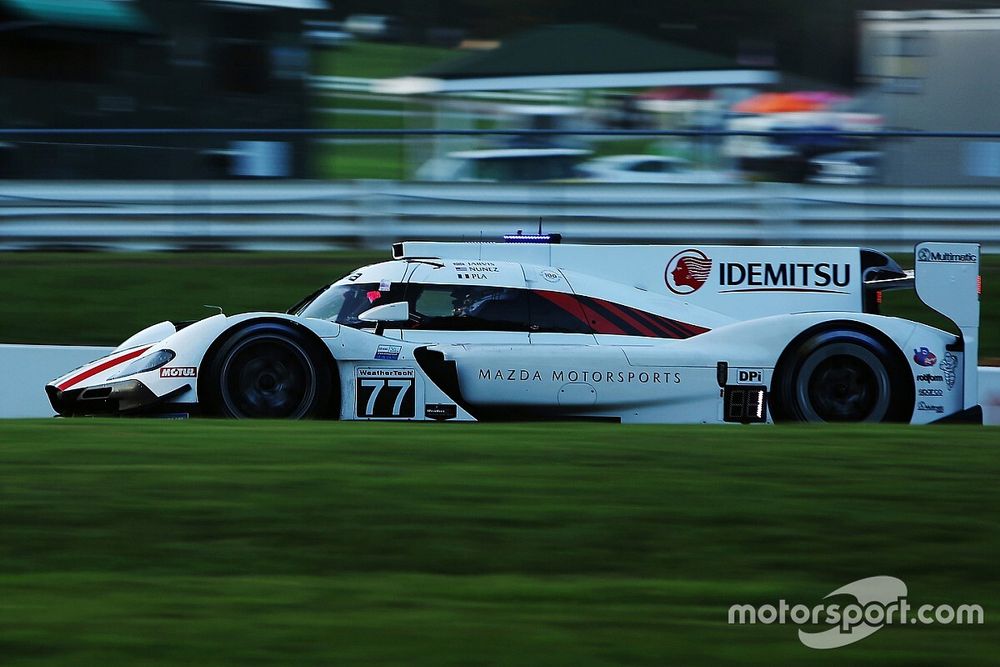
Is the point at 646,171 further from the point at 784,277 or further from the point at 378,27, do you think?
the point at 378,27

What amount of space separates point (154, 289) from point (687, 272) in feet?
18.0

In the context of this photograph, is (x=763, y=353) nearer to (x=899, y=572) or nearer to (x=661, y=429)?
(x=661, y=429)

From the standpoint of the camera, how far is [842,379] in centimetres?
771

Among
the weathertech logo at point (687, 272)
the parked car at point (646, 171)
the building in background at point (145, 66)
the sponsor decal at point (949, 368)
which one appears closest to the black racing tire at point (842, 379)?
the sponsor decal at point (949, 368)

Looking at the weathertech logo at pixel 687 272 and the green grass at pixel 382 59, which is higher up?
the green grass at pixel 382 59

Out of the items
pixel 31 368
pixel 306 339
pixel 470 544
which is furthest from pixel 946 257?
pixel 31 368

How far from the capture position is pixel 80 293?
11.5m

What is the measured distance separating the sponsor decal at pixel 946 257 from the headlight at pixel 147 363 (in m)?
4.53

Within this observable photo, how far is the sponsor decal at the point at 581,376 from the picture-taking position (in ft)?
24.6

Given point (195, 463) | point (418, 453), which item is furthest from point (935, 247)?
point (195, 463)

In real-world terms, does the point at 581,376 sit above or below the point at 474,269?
below

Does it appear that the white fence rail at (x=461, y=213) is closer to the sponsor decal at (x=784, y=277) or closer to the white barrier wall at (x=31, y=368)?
the white barrier wall at (x=31, y=368)

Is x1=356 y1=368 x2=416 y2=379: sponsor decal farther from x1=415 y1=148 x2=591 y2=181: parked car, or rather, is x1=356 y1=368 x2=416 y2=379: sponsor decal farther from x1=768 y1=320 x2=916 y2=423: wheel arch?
x1=415 y1=148 x2=591 y2=181: parked car

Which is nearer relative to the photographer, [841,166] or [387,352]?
[387,352]
